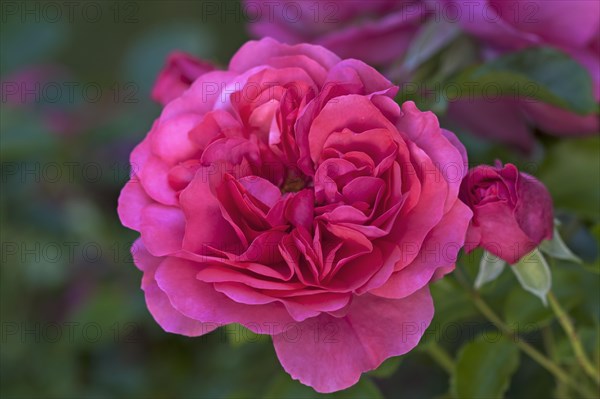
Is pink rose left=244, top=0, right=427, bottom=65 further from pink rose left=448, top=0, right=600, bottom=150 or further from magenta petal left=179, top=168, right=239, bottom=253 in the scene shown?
magenta petal left=179, top=168, right=239, bottom=253

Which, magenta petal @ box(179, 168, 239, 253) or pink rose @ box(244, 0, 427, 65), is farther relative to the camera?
pink rose @ box(244, 0, 427, 65)

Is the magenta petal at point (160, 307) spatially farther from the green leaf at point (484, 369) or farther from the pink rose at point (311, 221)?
the green leaf at point (484, 369)

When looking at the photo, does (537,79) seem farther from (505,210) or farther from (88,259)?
(88,259)

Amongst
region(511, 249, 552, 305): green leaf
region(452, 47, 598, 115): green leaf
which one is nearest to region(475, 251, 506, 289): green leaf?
region(511, 249, 552, 305): green leaf

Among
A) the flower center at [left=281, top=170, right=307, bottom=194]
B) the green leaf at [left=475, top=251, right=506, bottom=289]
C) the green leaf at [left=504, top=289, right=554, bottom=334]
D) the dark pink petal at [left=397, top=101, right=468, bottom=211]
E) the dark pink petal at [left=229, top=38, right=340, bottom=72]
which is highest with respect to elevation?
the dark pink petal at [left=229, top=38, right=340, bottom=72]

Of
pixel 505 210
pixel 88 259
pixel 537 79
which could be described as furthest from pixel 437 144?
pixel 88 259
